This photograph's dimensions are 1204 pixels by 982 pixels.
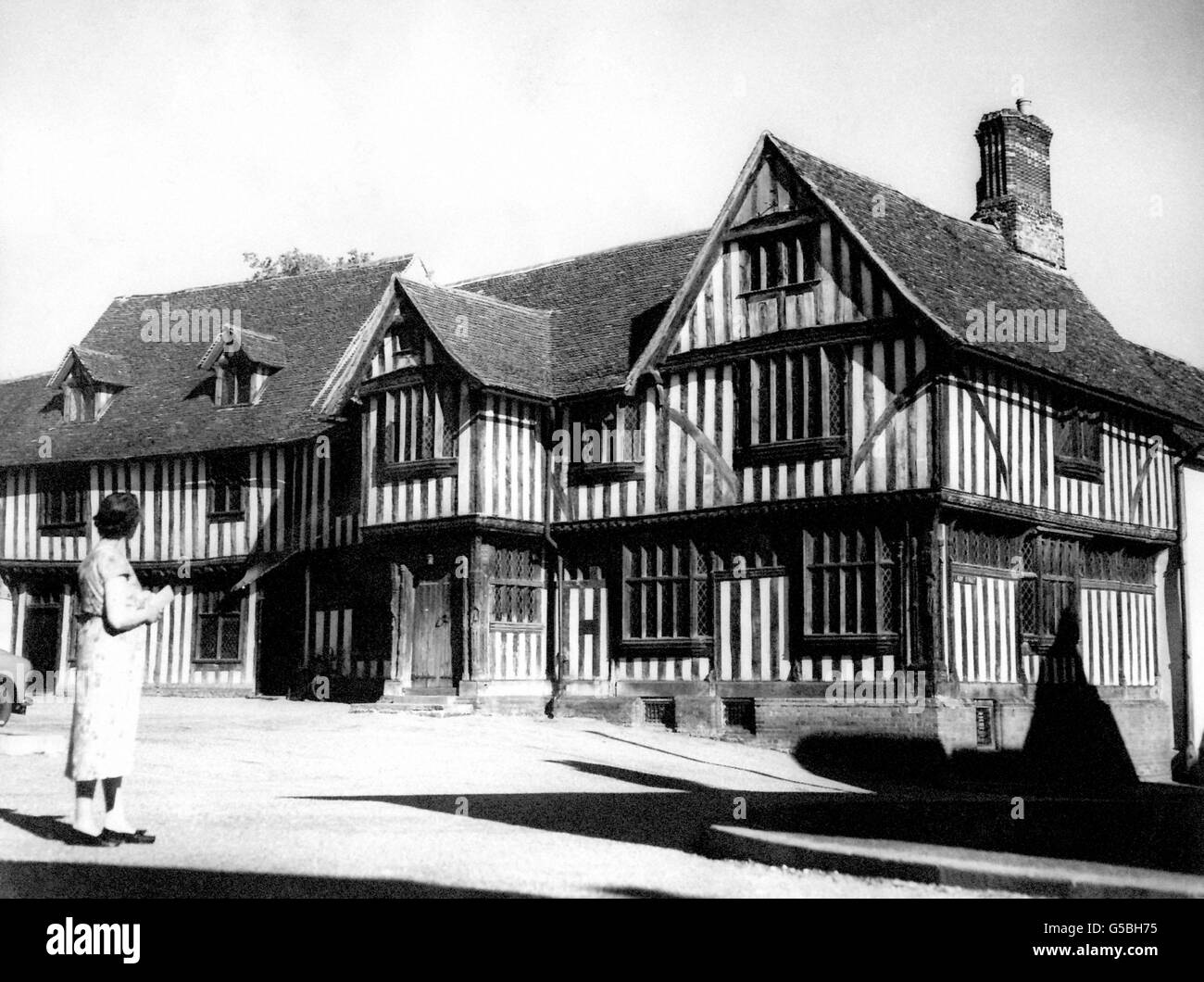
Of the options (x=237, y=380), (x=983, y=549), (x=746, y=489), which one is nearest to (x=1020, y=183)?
(x=983, y=549)

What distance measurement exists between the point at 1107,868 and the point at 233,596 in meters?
23.6

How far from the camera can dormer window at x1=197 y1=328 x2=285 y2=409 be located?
97.0 feet

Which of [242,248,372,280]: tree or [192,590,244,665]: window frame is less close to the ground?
[242,248,372,280]: tree

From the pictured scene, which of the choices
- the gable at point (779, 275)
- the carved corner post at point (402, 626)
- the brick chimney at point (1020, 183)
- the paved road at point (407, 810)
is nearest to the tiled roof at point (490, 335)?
the gable at point (779, 275)

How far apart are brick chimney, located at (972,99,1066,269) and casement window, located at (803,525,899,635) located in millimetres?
8519

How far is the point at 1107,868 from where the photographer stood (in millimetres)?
7355

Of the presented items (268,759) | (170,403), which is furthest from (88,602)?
(170,403)

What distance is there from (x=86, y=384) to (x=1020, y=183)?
19.8 m

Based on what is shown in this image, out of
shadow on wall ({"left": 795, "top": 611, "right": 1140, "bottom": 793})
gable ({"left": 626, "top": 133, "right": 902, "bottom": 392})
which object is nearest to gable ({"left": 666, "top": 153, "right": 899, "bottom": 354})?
gable ({"left": 626, "top": 133, "right": 902, "bottom": 392})

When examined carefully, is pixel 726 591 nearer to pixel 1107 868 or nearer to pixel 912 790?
pixel 912 790

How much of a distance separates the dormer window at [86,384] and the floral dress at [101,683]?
A: 23.8 metres

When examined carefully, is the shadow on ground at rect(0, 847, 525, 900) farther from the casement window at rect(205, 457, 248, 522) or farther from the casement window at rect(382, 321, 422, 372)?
the casement window at rect(205, 457, 248, 522)

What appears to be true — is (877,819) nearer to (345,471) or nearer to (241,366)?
(345,471)

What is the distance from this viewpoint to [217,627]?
2889 cm
